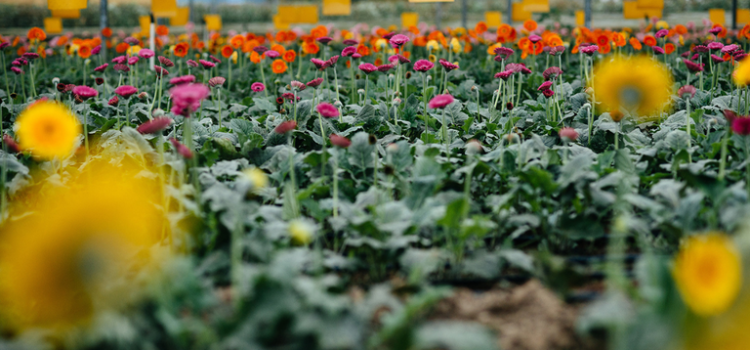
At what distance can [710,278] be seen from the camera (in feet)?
3.16

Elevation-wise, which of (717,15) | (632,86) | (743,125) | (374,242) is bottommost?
(374,242)

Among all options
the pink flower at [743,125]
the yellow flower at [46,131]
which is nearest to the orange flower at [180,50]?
the yellow flower at [46,131]

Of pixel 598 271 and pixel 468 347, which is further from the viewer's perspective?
pixel 598 271

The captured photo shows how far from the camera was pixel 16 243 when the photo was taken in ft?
5.30

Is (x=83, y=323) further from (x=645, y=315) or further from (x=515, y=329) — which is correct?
(x=645, y=315)

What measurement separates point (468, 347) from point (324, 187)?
96cm

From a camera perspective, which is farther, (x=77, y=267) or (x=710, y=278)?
(x=77, y=267)

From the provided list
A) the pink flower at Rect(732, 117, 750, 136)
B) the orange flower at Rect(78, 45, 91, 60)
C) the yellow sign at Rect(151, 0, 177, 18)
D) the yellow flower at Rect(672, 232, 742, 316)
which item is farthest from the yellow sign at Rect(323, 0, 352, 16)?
the yellow flower at Rect(672, 232, 742, 316)

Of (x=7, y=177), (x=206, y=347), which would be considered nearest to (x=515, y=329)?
(x=206, y=347)

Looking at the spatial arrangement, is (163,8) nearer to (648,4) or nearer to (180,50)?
(180,50)

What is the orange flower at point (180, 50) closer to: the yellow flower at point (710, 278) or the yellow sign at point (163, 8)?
the yellow sign at point (163, 8)

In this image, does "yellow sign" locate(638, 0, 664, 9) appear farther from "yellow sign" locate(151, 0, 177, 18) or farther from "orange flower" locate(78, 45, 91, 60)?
"orange flower" locate(78, 45, 91, 60)

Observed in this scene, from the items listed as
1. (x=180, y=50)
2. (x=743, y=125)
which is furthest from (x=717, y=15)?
(x=180, y=50)

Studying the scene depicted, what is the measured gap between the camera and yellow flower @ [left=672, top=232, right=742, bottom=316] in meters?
0.95
